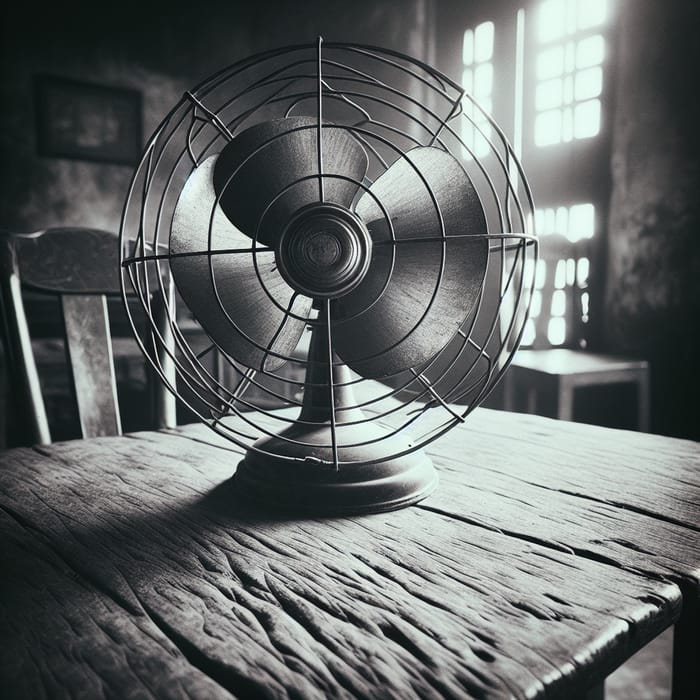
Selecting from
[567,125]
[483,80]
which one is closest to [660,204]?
[567,125]

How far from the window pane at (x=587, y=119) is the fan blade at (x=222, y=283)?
3.67 meters

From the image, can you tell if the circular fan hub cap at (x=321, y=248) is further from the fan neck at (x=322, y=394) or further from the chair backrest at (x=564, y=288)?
the chair backrest at (x=564, y=288)

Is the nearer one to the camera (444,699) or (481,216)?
(444,699)

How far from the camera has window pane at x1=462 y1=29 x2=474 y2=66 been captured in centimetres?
488

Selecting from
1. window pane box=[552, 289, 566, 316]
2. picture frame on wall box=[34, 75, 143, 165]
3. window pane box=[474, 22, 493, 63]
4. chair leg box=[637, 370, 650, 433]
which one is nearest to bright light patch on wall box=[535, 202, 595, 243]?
window pane box=[552, 289, 566, 316]

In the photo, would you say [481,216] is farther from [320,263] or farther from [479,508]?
[479,508]

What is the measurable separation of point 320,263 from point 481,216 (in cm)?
22

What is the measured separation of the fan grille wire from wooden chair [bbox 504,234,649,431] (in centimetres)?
16

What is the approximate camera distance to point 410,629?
0.50m

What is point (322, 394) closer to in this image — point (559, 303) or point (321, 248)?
point (321, 248)

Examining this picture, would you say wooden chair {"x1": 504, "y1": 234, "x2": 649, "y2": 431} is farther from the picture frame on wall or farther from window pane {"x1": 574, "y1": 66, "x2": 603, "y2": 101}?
the picture frame on wall

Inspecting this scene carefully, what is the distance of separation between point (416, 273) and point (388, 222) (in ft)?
0.38

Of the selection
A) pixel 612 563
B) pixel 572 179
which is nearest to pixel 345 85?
pixel 572 179

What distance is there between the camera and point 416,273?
2.57ft
